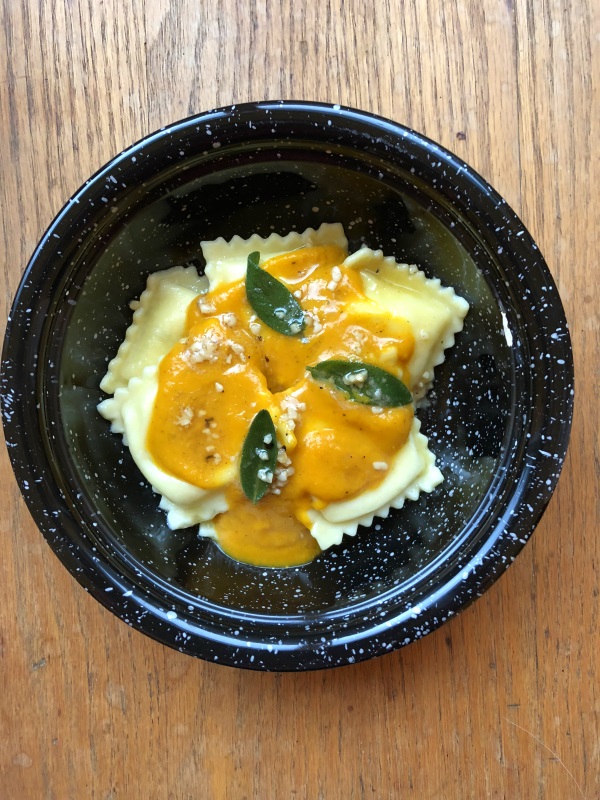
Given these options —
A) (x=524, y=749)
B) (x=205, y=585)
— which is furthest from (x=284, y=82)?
(x=524, y=749)

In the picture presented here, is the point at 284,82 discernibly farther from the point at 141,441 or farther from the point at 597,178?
the point at 141,441

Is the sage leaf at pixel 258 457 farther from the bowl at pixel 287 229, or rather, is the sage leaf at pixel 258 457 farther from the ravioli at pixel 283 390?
the bowl at pixel 287 229

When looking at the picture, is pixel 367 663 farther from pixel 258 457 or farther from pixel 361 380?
pixel 361 380

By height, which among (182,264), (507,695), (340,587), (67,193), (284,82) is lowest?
(507,695)

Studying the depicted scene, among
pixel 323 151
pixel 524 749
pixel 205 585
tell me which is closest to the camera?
pixel 323 151

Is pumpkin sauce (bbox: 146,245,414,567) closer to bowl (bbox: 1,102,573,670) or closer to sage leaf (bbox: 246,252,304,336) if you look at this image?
sage leaf (bbox: 246,252,304,336)

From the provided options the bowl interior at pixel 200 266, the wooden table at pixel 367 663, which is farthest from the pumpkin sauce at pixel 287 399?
the wooden table at pixel 367 663

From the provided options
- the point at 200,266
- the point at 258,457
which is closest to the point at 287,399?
the point at 258,457
